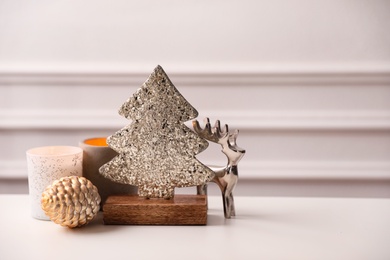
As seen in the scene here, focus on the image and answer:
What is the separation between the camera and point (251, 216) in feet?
3.15

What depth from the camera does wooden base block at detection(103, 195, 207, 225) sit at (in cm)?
90

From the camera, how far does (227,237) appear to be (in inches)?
33.4

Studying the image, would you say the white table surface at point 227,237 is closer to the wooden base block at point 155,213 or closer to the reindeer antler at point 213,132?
the wooden base block at point 155,213

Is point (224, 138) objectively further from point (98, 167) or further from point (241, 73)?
point (241, 73)

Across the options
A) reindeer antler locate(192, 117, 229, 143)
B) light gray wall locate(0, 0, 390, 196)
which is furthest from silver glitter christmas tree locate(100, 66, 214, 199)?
light gray wall locate(0, 0, 390, 196)

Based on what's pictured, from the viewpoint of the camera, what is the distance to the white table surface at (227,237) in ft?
2.57

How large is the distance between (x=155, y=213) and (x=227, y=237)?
0.41 feet

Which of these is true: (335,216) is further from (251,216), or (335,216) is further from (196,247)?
(196,247)

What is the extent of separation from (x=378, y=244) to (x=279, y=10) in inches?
41.2

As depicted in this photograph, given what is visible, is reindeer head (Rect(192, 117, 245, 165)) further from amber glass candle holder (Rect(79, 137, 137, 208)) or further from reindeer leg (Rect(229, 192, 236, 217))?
amber glass candle holder (Rect(79, 137, 137, 208))

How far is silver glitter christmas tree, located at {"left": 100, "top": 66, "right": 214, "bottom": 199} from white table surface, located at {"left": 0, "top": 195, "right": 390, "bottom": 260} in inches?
3.2

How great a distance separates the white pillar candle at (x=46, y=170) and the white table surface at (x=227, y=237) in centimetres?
3

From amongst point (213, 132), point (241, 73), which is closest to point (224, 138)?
point (213, 132)

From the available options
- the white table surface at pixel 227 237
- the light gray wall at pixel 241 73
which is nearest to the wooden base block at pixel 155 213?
the white table surface at pixel 227 237
